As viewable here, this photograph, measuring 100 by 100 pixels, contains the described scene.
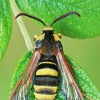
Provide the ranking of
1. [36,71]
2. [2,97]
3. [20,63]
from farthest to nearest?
[2,97] < [36,71] < [20,63]

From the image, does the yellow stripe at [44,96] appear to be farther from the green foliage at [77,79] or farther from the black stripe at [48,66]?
the black stripe at [48,66]

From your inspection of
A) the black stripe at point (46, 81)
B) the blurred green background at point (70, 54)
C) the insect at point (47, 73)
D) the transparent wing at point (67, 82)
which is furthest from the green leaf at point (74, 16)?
the blurred green background at point (70, 54)

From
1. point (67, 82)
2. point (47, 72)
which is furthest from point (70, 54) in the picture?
point (47, 72)

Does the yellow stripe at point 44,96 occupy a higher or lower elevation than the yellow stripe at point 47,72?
lower

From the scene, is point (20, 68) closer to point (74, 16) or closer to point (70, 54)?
point (74, 16)

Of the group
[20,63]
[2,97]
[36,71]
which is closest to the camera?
[20,63]

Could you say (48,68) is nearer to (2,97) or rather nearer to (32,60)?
(32,60)

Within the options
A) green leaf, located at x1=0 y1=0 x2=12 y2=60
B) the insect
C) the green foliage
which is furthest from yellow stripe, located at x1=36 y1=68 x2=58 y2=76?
green leaf, located at x1=0 y1=0 x2=12 y2=60

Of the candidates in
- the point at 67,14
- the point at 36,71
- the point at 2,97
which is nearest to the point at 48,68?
the point at 36,71
